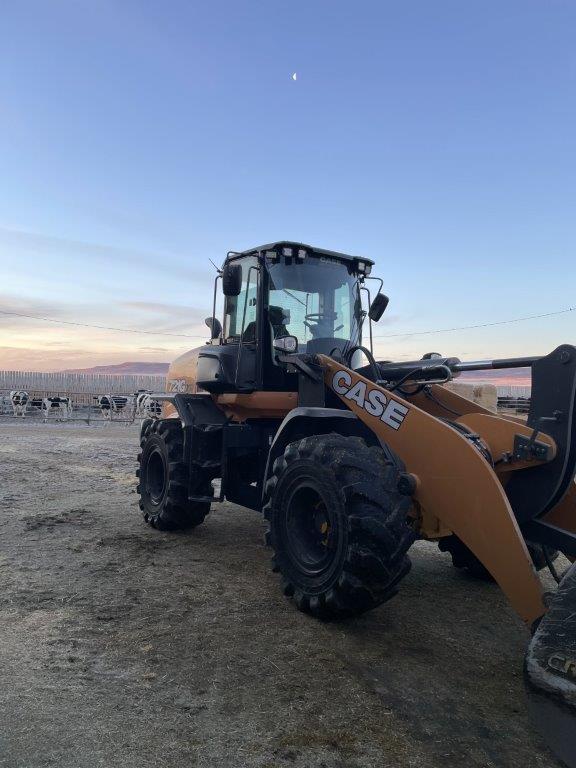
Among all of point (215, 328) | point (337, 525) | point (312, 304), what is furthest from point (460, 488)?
point (215, 328)

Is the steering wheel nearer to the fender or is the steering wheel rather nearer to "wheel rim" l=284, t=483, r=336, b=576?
the fender

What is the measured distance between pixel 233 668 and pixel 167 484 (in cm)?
368

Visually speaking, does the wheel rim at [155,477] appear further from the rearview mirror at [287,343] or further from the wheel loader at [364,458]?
the rearview mirror at [287,343]

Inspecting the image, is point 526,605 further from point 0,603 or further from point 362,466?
point 0,603

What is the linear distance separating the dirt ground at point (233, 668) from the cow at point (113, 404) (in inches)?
851

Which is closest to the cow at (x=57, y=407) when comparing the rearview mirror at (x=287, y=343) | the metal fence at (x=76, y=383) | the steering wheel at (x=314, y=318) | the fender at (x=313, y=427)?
the metal fence at (x=76, y=383)

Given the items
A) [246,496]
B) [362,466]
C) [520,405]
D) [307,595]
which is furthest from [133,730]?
[520,405]

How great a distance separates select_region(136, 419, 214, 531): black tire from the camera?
727 cm

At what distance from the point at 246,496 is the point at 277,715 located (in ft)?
10.5

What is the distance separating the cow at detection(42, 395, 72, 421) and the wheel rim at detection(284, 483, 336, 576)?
75.3 feet

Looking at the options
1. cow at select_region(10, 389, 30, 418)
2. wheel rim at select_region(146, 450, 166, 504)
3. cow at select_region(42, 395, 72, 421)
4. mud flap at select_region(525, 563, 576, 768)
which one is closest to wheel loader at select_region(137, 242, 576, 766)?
mud flap at select_region(525, 563, 576, 768)

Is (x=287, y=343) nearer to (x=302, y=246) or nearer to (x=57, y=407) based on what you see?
(x=302, y=246)

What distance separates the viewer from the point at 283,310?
252 inches

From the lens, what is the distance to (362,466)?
14.4ft
